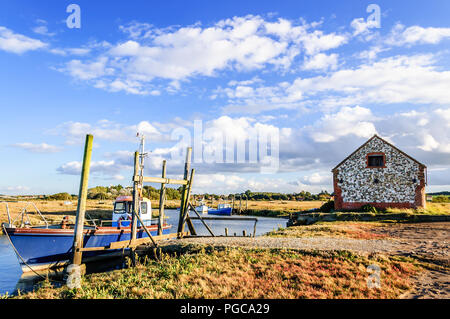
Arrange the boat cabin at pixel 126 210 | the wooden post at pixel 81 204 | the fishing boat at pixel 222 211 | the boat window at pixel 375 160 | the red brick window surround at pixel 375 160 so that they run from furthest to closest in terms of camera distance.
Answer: the fishing boat at pixel 222 211, the boat window at pixel 375 160, the red brick window surround at pixel 375 160, the boat cabin at pixel 126 210, the wooden post at pixel 81 204

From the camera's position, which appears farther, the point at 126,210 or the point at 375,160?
the point at 375,160

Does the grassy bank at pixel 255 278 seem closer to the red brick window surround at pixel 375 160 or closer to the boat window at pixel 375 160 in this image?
the red brick window surround at pixel 375 160

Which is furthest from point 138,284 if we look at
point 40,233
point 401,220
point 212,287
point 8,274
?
point 401,220

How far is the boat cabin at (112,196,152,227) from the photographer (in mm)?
21973

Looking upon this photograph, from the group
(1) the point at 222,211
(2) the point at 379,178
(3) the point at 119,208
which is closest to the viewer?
(3) the point at 119,208

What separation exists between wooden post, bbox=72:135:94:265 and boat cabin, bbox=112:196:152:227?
756 centimetres

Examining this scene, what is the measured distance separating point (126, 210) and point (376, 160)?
26.6 meters

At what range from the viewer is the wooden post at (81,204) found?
Answer: 13.9 metres

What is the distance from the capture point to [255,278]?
9820mm

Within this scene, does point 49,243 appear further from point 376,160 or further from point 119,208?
point 376,160

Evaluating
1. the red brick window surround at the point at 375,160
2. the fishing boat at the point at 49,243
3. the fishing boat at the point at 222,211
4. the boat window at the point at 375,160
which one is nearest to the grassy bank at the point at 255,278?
the fishing boat at the point at 49,243

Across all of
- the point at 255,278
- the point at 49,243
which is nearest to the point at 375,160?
the point at 255,278
